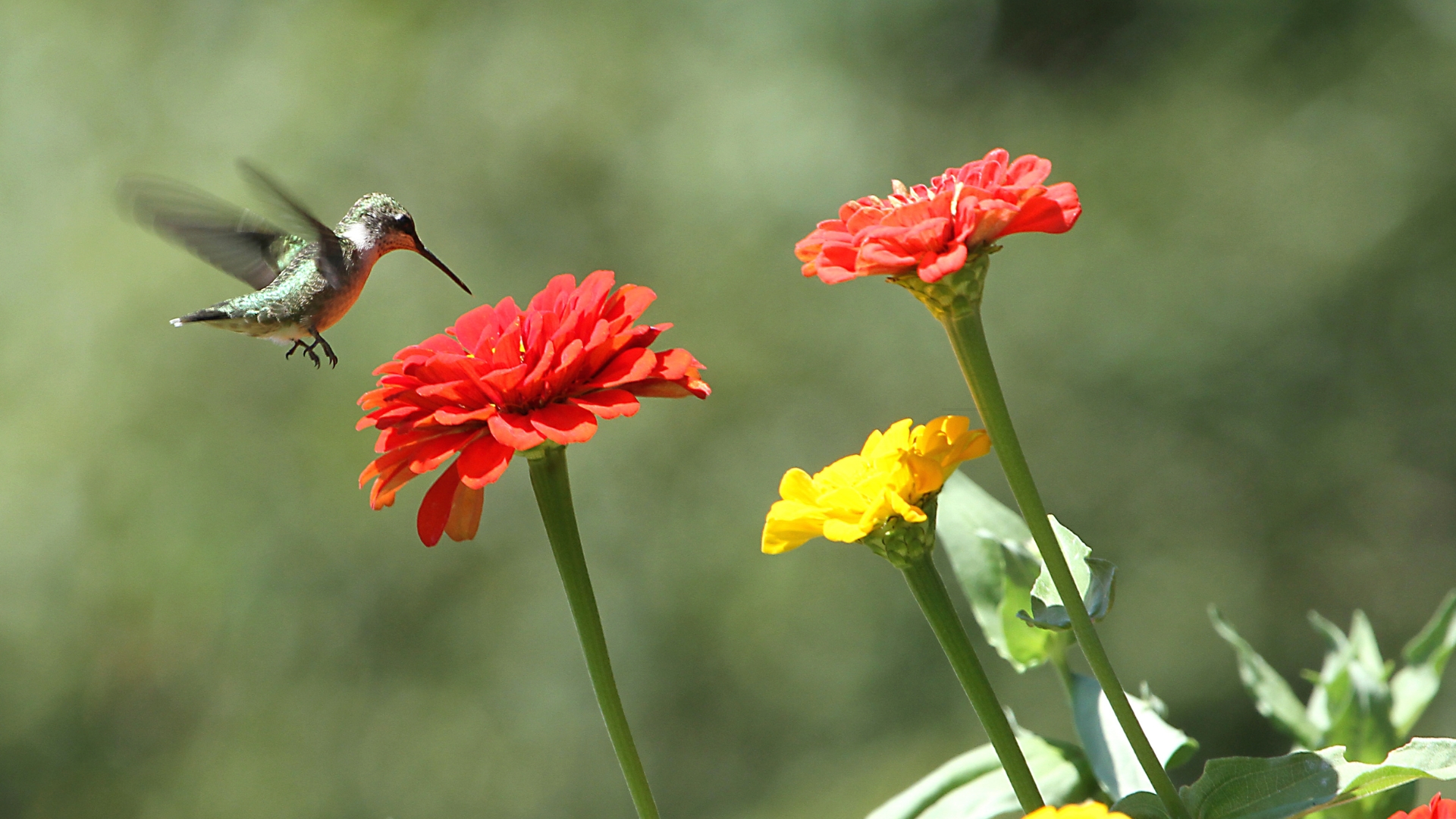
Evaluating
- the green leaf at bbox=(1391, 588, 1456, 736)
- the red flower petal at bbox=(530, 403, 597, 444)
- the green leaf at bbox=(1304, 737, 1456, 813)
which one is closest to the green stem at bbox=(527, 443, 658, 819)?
the red flower petal at bbox=(530, 403, 597, 444)

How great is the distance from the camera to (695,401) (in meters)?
2.66

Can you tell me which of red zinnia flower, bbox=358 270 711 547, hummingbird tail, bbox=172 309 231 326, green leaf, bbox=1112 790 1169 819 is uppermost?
hummingbird tail, bbox=172 309 231 326

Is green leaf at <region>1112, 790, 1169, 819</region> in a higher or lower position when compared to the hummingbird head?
lower

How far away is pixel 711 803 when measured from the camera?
2.65 meters

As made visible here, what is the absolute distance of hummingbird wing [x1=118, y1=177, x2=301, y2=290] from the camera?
0.87 metres

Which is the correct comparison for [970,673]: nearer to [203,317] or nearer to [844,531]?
[844,531]

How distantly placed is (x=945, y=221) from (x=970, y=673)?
0.61 feet

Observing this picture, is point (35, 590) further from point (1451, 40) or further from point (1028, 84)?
point (1451, 40)

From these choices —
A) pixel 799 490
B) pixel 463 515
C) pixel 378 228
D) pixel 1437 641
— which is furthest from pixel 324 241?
pixel 1437 641

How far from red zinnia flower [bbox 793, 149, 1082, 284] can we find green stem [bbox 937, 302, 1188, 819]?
0.03m

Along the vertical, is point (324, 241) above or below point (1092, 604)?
above

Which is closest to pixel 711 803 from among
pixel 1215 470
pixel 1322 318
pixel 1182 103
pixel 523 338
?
pixel 1215 470

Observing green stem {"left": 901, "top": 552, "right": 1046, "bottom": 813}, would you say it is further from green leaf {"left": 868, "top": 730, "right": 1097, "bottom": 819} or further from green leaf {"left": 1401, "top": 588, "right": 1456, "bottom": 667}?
green leaf {"left": 1401, "top": 588, "right": 1456, "bottom": 667}

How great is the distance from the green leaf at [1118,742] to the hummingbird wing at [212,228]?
66cm
